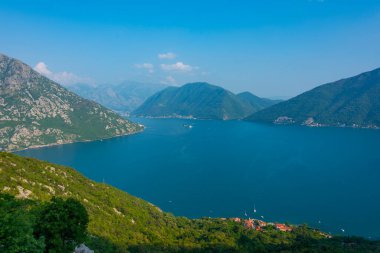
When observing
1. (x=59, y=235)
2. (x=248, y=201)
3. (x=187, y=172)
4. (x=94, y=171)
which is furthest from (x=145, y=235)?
(x=94, y=171)

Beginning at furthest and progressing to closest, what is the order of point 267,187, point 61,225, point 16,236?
point 267,187
point 61,225
point 16,236

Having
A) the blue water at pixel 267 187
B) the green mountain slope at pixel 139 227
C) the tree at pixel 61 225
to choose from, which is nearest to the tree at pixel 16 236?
the tree at pixel 61 225

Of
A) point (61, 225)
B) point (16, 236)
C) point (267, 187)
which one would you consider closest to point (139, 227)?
point (61, 225)

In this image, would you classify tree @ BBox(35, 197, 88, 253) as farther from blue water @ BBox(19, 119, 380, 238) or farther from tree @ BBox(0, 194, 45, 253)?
blue water @ BBox(19, 119, 380, 238)

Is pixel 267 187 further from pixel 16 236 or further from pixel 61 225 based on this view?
pixel 16 236

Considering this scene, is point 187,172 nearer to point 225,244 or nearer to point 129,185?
point 129,185

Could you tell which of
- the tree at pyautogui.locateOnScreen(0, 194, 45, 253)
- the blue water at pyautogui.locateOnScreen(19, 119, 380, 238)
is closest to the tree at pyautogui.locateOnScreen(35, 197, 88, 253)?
the tree at pyautogui.locateOnScreen(0, 194, 45, 253)
